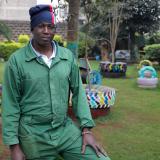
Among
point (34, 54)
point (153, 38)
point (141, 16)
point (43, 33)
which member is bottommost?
point (153, 38)

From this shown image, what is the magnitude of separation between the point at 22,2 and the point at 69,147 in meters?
35.3

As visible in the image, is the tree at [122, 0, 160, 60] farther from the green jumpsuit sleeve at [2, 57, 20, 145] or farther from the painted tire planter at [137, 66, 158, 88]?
the green jumpsuit sleeve at [2, 57, 20, 145]

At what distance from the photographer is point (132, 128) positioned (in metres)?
7.04

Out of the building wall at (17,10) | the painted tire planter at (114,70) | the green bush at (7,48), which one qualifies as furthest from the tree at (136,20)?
the building wall at (17,10)

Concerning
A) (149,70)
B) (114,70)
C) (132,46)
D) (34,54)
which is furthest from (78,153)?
(132,46)

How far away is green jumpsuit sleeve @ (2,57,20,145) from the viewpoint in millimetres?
2852

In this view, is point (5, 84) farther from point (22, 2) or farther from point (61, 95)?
point (22, 2)

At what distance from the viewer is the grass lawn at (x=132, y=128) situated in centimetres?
567

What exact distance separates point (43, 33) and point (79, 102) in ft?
1.78

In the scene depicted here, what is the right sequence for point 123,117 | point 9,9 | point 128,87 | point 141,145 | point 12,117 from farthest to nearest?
point 9,9 < point 128,87 < point 123,117 < point 141,145 < point 12,117

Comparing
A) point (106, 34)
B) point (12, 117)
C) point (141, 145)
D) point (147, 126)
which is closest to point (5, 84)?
point (12, 117)

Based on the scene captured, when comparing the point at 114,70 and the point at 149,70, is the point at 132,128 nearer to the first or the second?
the point at 149,70

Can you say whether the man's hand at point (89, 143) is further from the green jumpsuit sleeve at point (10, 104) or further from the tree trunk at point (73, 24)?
the tree trunk at point (73, 24)

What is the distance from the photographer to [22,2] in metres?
37.2
